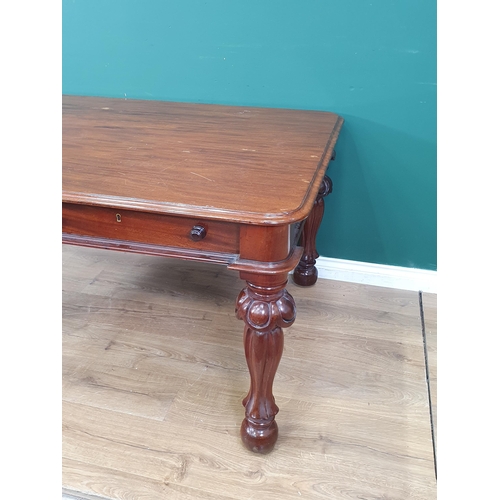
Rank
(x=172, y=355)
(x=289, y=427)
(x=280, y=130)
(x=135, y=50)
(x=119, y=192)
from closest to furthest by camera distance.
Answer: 1. (x=119, y=192)
2. (x=289, y=427)
3. (x=280, y=130)
4. (x=172, y=355)
5. (x=135, y=50)

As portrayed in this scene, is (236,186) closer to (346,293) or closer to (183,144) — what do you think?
(183,144)

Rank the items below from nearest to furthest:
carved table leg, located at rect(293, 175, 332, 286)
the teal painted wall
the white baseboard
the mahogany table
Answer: the mahogany table
the teal painted wall
carved table leg, located at rect(293, 175, 332, 286)
the white baseboard

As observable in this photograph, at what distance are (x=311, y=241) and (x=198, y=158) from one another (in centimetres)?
73

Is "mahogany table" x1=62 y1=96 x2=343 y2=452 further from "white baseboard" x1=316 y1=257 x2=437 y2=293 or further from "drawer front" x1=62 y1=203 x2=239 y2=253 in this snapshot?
"white baseboard" x1=316 y1=257 x2=437 y2=293

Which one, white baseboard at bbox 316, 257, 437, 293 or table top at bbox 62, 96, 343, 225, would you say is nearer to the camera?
table top at bbox 62, 96, 343, 225

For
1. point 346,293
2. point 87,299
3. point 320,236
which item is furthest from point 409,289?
point 87,299

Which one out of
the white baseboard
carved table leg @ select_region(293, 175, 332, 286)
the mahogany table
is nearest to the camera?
the mahogany table

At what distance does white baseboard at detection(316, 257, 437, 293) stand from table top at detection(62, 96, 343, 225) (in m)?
0.60

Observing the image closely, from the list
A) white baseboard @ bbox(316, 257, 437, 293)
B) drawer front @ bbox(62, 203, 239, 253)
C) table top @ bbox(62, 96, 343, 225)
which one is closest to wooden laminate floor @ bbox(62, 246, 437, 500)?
white baseboard @ bbox(316, 257, 437, 293)

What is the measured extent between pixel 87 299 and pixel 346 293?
996mm

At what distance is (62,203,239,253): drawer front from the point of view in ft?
4.00

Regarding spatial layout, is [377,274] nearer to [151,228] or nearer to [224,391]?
[224,391]

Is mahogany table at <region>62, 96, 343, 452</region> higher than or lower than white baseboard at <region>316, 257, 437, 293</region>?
higher

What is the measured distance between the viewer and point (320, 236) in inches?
83.7
